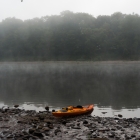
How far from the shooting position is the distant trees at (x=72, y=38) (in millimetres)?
88312

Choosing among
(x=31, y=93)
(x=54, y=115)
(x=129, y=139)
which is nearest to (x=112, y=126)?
(x=129, y=139)

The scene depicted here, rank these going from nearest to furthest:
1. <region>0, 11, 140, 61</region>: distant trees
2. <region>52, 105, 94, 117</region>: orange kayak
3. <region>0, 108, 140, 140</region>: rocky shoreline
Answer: <region>0, 108, 140, 140</region>: rocky shoreline, <region>52, 105, 94, 117</region>: orange kayak, <region>0, 11, 140, 61</region>: distant trees

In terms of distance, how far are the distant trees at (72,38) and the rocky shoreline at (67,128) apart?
68.3 m

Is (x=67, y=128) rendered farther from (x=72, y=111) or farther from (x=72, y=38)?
(x=72, y=38)

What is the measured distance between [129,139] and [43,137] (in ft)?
13.6

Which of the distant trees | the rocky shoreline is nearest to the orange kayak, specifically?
the rocky shoreline

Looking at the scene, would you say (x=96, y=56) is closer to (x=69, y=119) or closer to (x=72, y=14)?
(x=72, y=14)

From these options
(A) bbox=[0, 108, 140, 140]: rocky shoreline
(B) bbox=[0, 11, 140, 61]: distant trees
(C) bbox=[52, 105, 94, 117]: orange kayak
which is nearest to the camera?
(A) bbox=[0, 108, 140, 140]: rocky shoreline

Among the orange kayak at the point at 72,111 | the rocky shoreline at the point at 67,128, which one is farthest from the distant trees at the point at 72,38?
the rocky shoreline at the point at 67,128

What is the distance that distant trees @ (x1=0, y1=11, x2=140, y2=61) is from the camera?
88.3 m

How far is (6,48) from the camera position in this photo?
101 m

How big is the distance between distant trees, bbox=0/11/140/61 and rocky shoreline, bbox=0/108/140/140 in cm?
6833

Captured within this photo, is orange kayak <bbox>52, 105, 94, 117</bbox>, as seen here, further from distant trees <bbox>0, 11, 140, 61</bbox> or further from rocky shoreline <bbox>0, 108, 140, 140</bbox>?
distant trees <bbox>0, 11, 140, 61</bbox>

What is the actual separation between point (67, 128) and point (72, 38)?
79.5 meters
